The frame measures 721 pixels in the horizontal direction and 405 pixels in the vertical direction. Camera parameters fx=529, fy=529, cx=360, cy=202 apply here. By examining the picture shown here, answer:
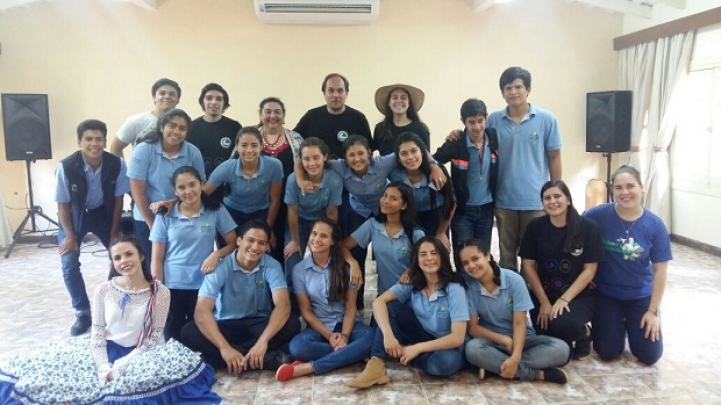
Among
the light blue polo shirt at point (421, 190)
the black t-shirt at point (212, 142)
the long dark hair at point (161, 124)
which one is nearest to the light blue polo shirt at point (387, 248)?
the light blue polo shirt at point (421, 190)

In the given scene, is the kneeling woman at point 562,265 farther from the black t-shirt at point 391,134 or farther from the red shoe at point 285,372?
the red shoe at point 285,372

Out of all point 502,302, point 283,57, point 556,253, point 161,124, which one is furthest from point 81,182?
point 283,57

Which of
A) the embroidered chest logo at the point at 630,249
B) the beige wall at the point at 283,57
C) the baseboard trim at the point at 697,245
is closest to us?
the embroidered chest logo at the point at 630,249

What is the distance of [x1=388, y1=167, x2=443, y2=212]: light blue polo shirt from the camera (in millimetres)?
2949

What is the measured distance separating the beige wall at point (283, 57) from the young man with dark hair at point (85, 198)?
2808 millimetres

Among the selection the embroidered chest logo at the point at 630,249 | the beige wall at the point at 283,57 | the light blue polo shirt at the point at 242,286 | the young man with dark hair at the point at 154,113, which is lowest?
the light blue polo shirt at the point at 242,286

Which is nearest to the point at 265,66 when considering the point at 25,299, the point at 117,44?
the point at 117,44

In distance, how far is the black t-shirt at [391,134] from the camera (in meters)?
3.36

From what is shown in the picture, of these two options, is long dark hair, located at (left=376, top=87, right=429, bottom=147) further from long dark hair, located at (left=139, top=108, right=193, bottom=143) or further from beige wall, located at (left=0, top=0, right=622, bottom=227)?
beige wall, located at (left=0, top=0, right=622, bottom=227)

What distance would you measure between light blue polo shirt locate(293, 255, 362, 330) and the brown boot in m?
0.36

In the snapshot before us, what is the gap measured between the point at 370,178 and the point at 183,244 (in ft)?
3.51

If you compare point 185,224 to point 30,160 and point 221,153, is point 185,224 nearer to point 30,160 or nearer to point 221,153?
point 221,153

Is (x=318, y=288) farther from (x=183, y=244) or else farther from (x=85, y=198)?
(x=85, y=198)

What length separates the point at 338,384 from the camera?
8.00 feet
